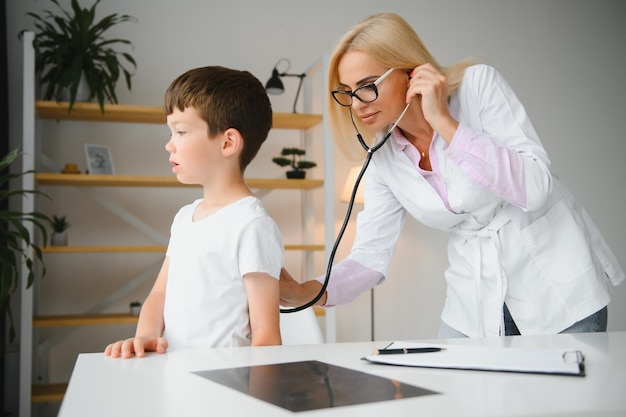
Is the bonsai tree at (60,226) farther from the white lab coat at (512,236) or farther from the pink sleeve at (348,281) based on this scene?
the white lab coat at (512,236)

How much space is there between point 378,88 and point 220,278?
583 millimetres

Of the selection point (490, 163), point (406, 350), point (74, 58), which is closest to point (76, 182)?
point (74, 58)

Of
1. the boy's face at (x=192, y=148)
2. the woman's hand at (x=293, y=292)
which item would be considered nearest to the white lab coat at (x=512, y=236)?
the woman's hand at (x=293, y=292)

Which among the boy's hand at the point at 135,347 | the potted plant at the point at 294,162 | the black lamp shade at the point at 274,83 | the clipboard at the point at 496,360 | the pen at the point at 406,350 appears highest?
the black lamp shade at the point at 274,83

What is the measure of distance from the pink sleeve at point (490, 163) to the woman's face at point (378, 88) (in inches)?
8.8

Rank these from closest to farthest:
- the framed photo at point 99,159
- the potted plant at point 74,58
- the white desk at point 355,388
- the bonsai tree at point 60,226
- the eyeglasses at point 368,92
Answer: the white desk at point 355,388, the eyeglasses at point 368,92, the potted plant at point 74,58, the bonsai tree at point 60,226, the framed photo at point 99,159

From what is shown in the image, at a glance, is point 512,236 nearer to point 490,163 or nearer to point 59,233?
point 490,163

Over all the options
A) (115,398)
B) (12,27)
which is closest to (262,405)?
(115,398)

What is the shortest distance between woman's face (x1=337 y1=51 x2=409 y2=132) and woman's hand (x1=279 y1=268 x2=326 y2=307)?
1.37 ft

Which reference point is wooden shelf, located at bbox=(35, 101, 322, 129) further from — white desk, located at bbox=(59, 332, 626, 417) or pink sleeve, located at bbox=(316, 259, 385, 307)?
white desk, located at bbox=(59, 332, 626, 417)

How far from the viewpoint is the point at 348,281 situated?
5.40 ft

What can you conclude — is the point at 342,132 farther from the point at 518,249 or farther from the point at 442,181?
the point at 518,249

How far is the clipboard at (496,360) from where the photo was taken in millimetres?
795

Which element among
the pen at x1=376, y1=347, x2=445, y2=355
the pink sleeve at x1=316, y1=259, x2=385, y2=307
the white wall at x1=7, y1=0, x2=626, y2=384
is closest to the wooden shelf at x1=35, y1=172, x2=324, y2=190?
the white wall at x1=7, y1=0, x2=626, y2=384
